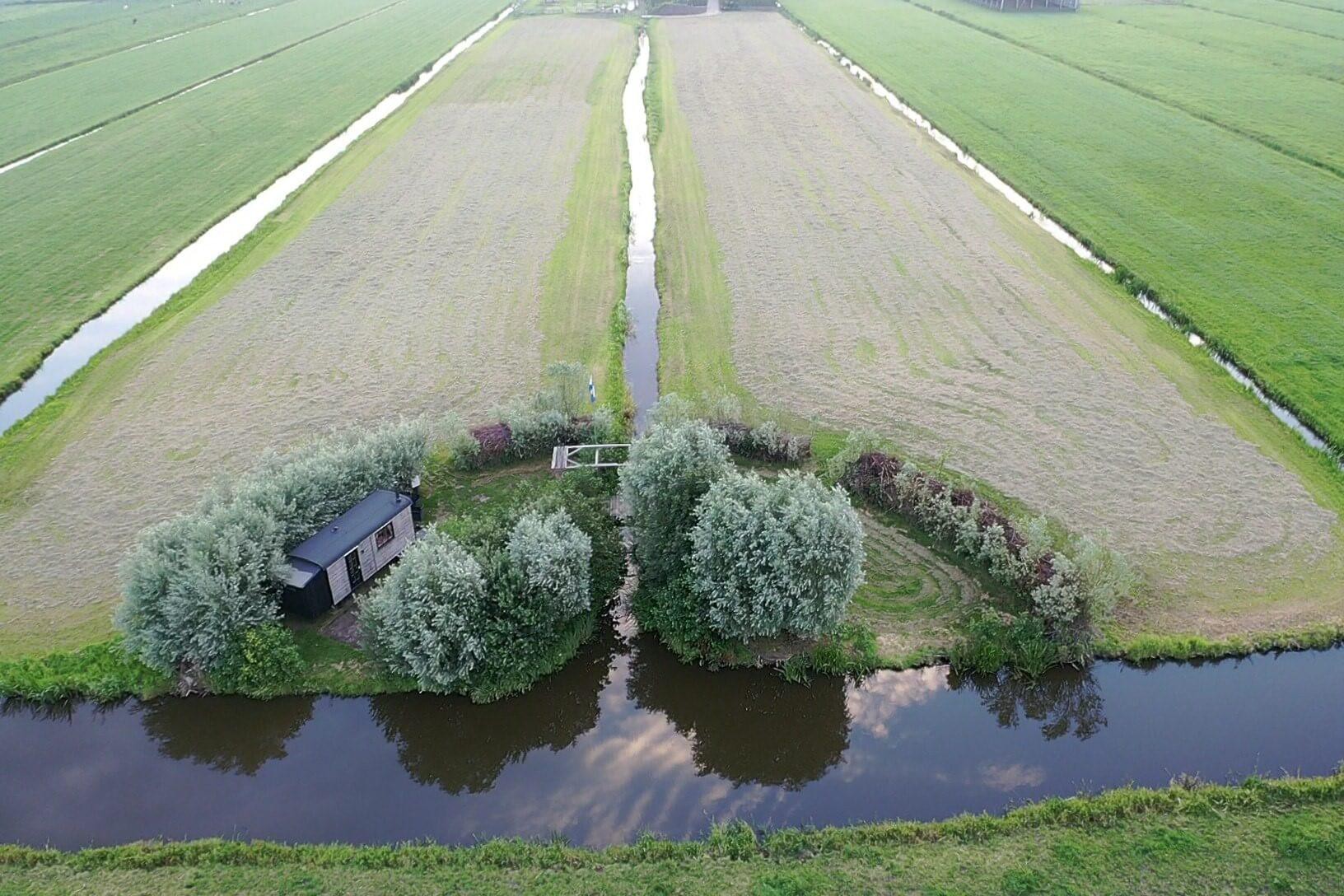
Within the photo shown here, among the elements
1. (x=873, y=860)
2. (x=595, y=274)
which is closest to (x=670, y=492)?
(x=873, y=860)

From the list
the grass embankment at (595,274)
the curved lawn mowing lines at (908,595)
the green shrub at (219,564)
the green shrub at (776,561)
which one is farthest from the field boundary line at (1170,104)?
the green shrub at (219,564)

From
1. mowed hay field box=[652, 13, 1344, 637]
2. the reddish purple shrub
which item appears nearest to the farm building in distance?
the reddish purple shrub

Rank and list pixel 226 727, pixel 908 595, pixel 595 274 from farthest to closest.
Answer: pixel 595 274, pixel 908 595, pixel 226 727

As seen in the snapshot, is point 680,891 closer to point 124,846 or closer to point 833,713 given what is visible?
point 833,713

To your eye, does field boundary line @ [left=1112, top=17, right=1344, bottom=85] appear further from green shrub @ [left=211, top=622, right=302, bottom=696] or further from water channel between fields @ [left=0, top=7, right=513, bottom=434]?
green shrub @ [left=211, top=622, right=302, bottom=696]

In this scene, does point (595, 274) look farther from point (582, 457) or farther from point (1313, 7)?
point (1313, 7)

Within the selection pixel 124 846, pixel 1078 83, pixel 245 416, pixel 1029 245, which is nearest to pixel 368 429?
pixel 245 416
